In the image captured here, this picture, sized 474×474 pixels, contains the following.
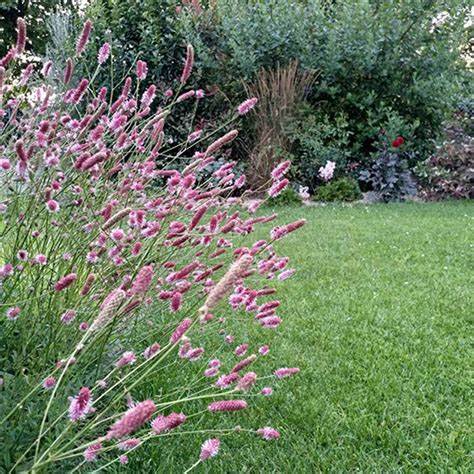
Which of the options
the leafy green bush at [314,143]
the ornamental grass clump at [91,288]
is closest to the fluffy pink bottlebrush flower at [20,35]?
the ornamental grass clump at [91,288]

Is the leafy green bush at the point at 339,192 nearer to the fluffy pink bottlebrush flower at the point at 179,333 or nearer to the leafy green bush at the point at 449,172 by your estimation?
the leafy green bush at the point at 449,172

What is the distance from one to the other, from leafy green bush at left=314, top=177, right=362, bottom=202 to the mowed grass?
335cm

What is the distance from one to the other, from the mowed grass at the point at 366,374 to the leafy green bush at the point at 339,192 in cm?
335

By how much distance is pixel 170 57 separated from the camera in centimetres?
859

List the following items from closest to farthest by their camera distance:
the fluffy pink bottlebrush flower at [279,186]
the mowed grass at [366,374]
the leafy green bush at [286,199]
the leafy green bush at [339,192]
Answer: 1. the fluffy pink bottlebrush flower at [279,186]
2. the mowed grass at [366,374]
3. the leafy green bush at [286,199]
4. the leafy green bush at [339,192]

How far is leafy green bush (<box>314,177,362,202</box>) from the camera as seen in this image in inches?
308

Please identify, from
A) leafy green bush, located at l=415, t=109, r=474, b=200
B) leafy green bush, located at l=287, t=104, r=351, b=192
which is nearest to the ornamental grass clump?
leafy green bush, located at l=287, t=104, r=351, b=192

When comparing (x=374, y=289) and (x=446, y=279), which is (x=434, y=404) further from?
(x=446, y=279)

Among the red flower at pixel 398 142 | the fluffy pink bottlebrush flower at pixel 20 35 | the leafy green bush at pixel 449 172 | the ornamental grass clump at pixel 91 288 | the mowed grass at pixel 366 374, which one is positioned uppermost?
the fluffy pink bottlebrush flower at pixel 20 35

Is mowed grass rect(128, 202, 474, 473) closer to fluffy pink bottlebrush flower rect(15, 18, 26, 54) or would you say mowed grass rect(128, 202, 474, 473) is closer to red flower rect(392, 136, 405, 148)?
fluffy pink bottlebrush flower rect(15, 18, 26, 54)

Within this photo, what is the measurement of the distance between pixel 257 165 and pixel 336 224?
2660 mm

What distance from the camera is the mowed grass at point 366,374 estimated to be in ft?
5.76

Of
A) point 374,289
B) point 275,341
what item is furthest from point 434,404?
point 374,289

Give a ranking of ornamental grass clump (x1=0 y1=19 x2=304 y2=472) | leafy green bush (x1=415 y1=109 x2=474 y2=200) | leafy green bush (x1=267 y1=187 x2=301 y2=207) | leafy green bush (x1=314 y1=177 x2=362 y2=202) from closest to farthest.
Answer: ornamental grass clump (x1=0 y1=19 x2=304 y2=472) → leafy green bush (x1=267 y1=187 x2=301 y2=207) → leafy green bush (x1=314 y1=177 x2=362 y2=202) → leafy green bush (x1=415 y1=109 x2=474 y2=200)
